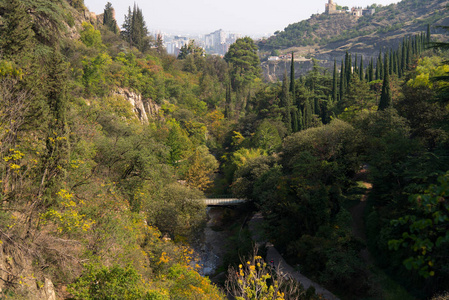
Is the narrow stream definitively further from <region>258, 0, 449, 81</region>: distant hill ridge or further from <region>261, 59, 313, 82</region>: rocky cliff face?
<region>261, 59, 313, 82</region>: rocky cliff face

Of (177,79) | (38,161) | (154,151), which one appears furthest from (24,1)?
(177,79)

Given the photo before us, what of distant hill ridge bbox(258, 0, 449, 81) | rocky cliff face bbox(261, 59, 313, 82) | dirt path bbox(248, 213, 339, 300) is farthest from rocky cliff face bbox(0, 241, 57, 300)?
rocky cliff face bbox(261, 59, 313, 82)

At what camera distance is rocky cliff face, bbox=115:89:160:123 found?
48.4 metres

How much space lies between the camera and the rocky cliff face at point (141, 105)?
4836 cm

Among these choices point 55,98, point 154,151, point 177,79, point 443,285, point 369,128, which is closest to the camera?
point 55,98

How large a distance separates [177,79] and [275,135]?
109 feet

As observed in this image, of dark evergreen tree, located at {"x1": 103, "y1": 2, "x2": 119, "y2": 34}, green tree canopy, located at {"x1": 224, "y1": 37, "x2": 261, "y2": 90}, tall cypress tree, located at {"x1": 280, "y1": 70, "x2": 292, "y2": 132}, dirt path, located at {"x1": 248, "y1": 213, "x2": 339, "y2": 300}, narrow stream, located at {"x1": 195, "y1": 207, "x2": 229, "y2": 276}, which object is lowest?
narrow stream, located at {"x1": 195, "y1": 207, "x2": 229, "y2": 276}

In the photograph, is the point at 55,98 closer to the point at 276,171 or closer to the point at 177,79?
the point at 276,171

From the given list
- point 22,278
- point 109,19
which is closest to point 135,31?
point 109,19

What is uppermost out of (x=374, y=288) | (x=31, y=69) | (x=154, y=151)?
(x=31, y=69)

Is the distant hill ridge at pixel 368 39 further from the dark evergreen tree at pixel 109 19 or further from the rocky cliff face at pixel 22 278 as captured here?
the rocky cliff face at pixel 22 278

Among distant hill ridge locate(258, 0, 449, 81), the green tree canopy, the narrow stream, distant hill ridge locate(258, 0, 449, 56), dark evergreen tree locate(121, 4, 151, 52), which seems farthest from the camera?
distant hill ridge locate(258, 0, 449, 56)

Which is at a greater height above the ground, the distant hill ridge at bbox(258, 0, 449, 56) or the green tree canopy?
the distant hill ridge at bbox(258, 0, 449, 56)

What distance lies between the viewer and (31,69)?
17859 mm
